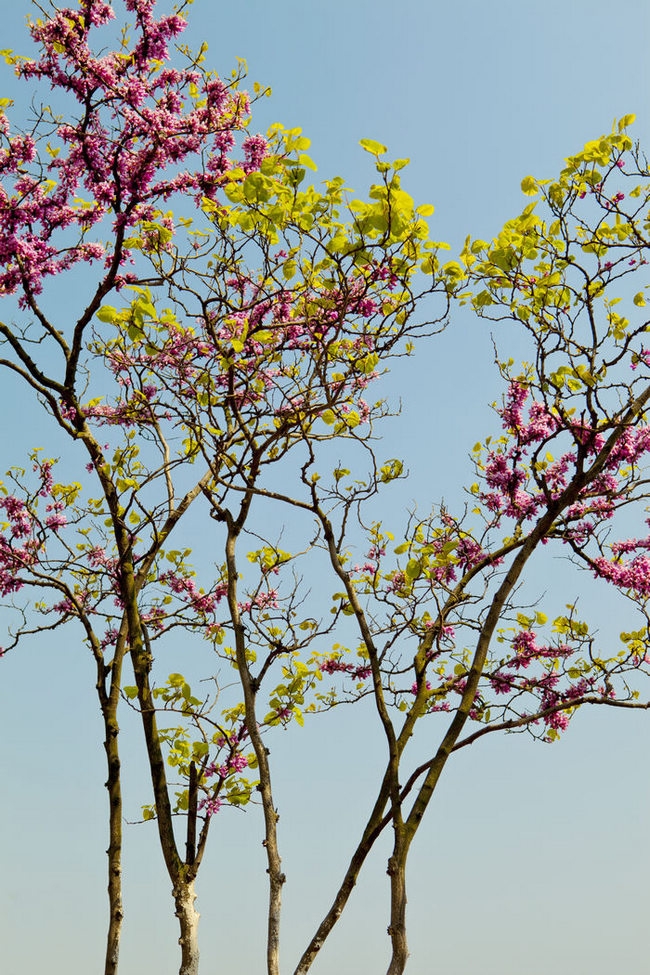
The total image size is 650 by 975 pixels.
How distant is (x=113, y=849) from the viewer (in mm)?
7988

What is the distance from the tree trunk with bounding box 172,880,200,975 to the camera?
6852 millimetres

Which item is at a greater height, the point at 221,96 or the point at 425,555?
the point at 221,96

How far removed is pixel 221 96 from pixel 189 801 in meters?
5.99

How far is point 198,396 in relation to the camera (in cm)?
681

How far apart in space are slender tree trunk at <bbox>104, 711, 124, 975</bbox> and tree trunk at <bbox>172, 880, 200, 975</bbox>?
3.68 ft

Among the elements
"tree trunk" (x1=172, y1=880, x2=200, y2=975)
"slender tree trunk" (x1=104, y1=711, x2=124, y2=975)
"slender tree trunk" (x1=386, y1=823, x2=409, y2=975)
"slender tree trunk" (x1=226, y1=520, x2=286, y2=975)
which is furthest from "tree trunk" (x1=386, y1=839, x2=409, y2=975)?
"slender tree trunk" (x1=104, y1=711, x2=124, y2=975)

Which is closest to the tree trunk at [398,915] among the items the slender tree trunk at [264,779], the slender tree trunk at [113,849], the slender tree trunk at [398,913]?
the slender tree trunk at [398,913]

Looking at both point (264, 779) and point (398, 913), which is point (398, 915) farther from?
point (264, 779)

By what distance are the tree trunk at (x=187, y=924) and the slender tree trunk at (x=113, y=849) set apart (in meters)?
1.12

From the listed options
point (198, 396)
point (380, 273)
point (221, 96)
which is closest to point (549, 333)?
point (380, 273)

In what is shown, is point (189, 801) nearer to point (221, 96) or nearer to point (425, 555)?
point (425, 555)

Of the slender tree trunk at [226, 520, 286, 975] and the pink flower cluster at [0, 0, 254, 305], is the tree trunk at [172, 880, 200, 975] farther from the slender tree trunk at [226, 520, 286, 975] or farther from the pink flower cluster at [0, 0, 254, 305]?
the pink flower cluster at [0, 0, 254, 305]

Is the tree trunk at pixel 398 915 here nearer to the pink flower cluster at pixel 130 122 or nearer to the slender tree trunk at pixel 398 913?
the slender tree trunk at pixel 398 913

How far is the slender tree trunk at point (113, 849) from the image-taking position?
7801mm
